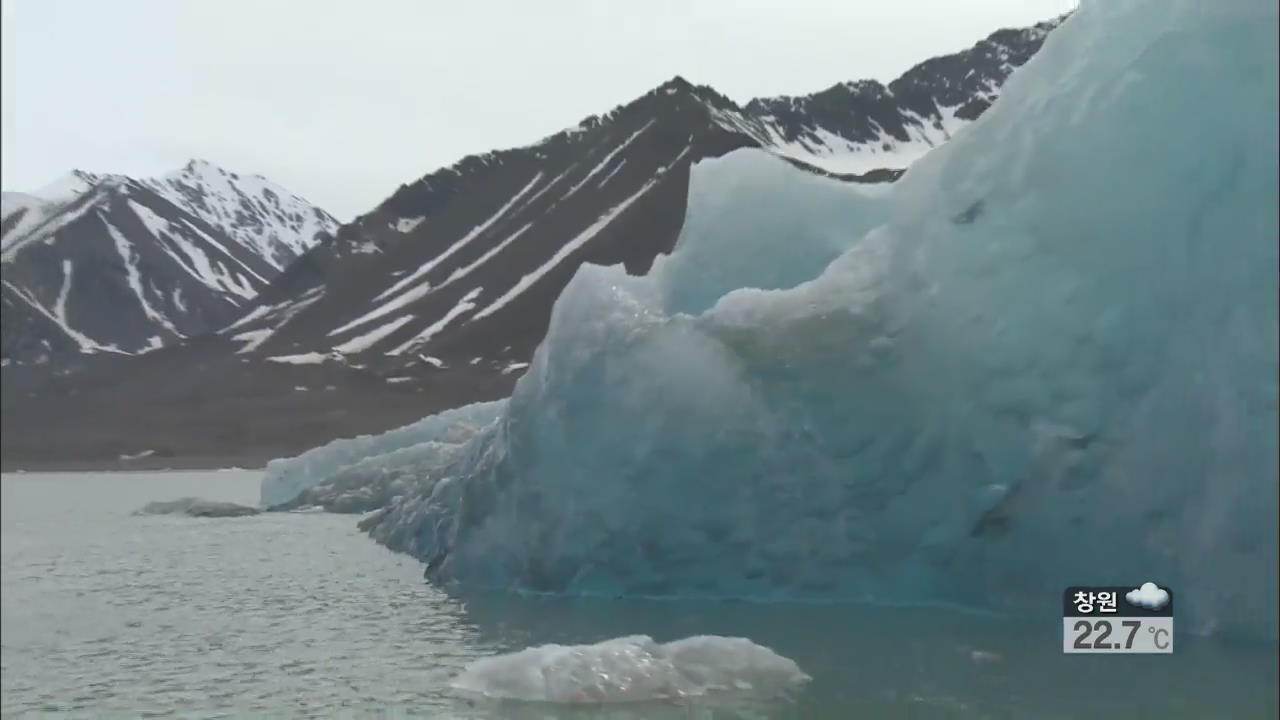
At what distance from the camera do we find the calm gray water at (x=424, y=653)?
8.73 meters

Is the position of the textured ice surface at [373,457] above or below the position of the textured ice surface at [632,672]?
above

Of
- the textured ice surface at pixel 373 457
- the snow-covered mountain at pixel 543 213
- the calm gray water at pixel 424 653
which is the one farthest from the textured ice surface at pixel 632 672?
the snow-covered mountain at pixel 543 213

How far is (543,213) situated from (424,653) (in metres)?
142

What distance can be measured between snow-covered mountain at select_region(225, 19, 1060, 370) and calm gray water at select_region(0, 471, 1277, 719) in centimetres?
9487

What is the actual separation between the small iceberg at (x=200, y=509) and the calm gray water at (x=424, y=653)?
594 inches

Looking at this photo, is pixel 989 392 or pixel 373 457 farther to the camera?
pixel 373 457

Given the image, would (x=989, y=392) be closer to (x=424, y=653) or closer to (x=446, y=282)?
(x=424, y=653)

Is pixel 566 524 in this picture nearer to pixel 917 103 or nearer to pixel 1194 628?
pixel 1194 628

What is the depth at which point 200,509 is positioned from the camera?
34812mm
